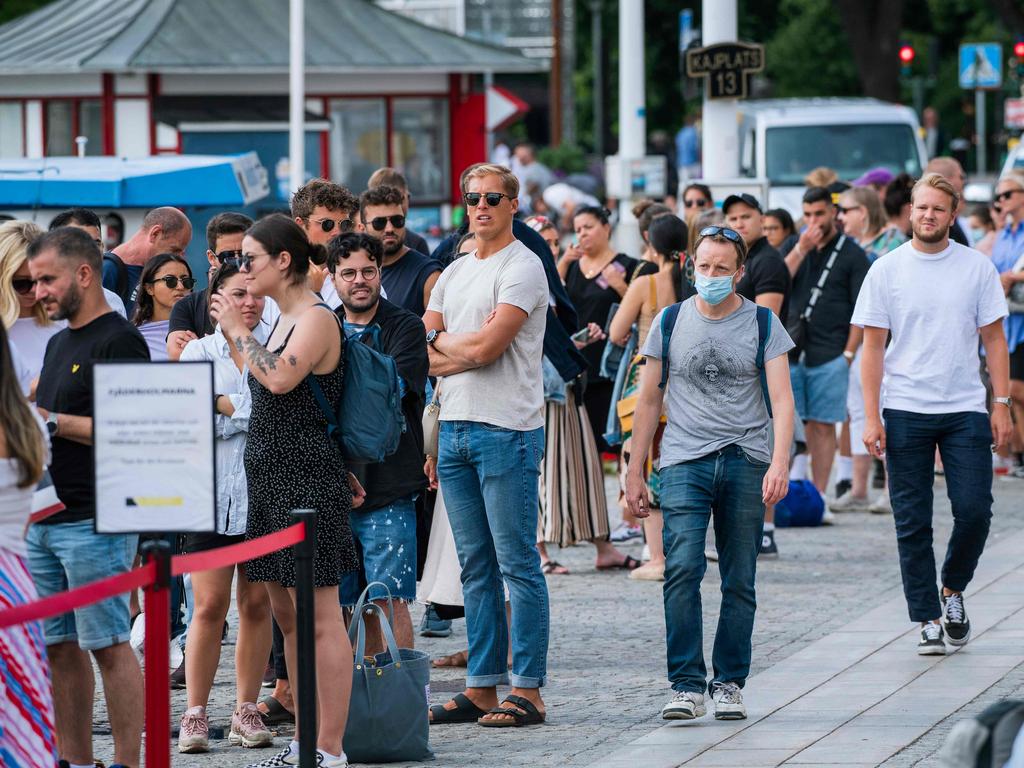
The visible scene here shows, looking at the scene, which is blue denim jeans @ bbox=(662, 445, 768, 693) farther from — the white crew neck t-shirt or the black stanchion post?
the black stanchion post

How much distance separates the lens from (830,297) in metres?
12.1

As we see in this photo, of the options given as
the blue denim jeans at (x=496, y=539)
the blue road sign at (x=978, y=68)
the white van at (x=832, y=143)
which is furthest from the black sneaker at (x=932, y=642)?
the blue road sign at (x=978, y=68)

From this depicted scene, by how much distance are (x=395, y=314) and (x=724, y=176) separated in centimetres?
822

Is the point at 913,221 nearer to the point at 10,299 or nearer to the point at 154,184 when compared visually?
the point at 10,299

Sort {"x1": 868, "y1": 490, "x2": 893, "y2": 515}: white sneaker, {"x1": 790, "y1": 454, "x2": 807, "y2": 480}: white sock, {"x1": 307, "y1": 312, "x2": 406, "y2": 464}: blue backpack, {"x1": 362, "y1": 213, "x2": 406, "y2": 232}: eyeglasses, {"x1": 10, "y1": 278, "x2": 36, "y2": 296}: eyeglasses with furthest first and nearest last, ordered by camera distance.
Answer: {"x1": 868, "y1": 490, "x2": 893, "y2": 515}: white sneaker < {"x1": 790, "y1": 454, "x2": 807, "y2": 480}: white sock < {"x1": 362, "y1": 213, "x2": 406, "y2": 232}: eyeglasses < {"x1": 10, "y1": 278, "x2": 36, "y2": 296}: eyeglasses < {"x1": 307, "y1": 312, "x2": 406, "y2": 464}: blue backpack

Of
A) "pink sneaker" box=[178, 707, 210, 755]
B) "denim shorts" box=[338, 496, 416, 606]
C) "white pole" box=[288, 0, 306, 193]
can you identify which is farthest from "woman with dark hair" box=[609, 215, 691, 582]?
"white pole" box=[288, 0, 306, 193]

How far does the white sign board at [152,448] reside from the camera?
5270 millimetres

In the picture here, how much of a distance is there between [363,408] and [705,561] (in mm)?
1538

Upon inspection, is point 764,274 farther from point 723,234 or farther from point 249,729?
point 249,729

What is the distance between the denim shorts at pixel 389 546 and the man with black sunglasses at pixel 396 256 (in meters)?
1.36

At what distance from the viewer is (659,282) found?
33.4 ft

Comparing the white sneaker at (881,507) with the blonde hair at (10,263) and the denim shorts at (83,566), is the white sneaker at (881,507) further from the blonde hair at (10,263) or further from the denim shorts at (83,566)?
the denim shorts at (83,566)

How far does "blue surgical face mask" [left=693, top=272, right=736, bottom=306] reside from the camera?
7086 mm

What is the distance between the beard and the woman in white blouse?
76 centimetres
